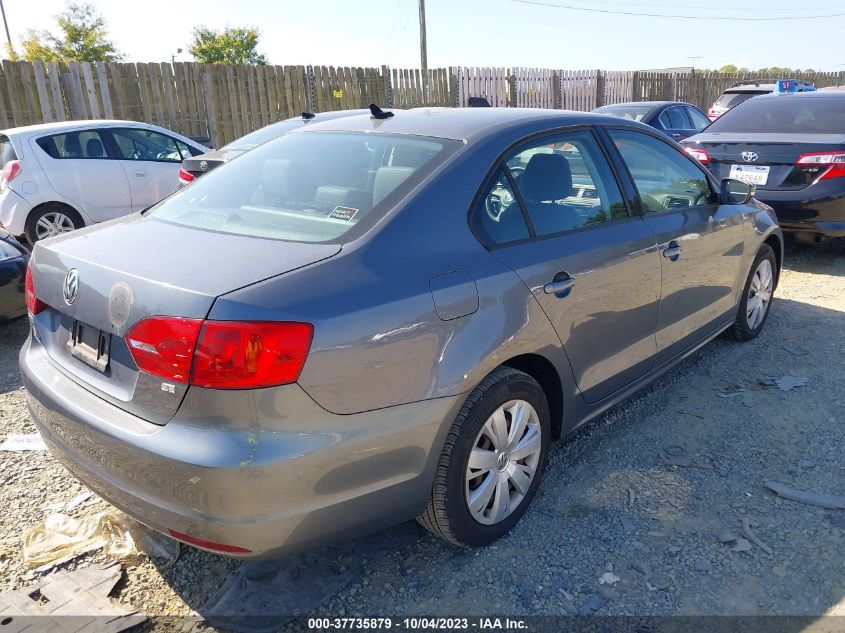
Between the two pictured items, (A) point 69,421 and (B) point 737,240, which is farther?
(B) point 737,240

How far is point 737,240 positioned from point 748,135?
327 centimetres

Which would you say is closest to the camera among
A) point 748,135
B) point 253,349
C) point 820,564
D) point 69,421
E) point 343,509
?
point 253,349

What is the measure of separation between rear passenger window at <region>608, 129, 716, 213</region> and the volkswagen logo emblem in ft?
8.34

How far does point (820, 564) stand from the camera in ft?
8.61

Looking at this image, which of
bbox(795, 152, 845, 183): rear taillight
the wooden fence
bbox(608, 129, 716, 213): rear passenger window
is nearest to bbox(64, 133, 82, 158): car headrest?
the wooden fence

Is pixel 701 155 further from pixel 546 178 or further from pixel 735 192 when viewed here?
pixel 546 178

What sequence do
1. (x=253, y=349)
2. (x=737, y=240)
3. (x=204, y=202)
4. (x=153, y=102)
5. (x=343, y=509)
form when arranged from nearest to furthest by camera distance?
(x=253, y=349) < (x=343, y=509) < (x=204, y=202) < (x=737, y=240) < (x=153, y=102)

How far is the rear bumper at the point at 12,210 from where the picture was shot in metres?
7.52

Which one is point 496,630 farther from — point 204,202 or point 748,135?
point 748,135

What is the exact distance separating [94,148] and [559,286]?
739 centimetres

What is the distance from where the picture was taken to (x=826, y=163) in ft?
20.4

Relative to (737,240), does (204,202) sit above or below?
above

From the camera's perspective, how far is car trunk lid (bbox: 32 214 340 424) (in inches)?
80.5

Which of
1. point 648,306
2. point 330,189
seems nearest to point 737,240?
point 648,306
